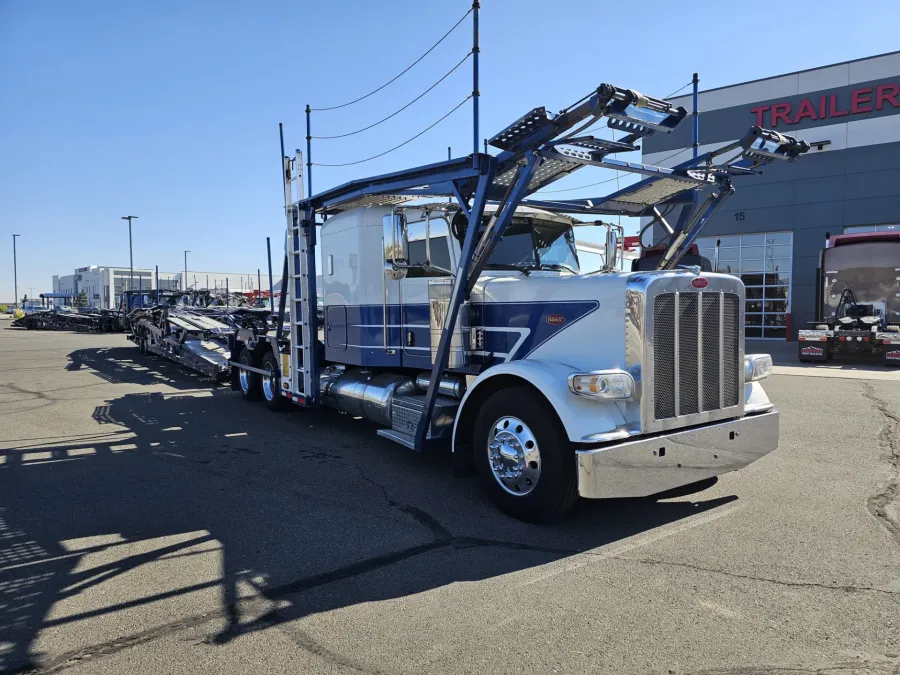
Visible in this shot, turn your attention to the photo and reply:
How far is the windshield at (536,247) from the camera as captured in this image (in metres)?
5.81

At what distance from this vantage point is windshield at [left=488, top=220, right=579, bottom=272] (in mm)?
5808

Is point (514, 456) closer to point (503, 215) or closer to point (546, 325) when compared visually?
point (546, 325)

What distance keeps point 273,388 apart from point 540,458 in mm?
5448

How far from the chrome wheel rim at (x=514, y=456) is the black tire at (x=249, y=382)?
6000 millimetres

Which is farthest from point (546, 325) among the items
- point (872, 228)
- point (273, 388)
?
point (872, 228)

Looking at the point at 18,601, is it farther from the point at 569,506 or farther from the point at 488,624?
the point at 569,506

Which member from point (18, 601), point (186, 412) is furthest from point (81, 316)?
point (18, 601)

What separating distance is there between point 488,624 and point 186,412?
279 inches

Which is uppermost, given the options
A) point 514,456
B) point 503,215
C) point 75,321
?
point 503,215

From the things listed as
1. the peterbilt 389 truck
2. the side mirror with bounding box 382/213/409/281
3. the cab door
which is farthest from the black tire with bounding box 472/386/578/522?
the side mirror with bounding box 382/213/409/281

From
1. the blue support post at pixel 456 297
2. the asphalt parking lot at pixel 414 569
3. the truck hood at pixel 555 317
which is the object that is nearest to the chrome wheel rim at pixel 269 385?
the asphalt parking lot at pixel 414 569

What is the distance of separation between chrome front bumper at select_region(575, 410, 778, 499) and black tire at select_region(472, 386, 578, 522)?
20 centimetres

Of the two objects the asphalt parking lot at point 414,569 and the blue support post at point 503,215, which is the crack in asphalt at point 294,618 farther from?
the blue support post at point 503,215

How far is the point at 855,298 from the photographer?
58.4 ft
